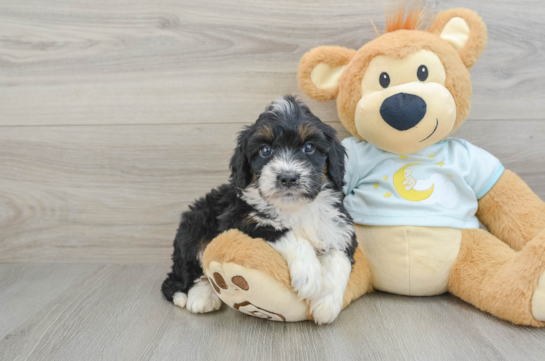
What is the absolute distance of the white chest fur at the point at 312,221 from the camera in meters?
1.44

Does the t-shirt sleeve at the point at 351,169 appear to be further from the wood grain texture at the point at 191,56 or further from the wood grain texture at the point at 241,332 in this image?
the wood grain texture at the point at 241,332

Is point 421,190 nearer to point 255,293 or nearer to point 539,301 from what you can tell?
point 539,301

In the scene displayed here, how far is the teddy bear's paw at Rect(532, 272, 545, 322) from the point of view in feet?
4.31

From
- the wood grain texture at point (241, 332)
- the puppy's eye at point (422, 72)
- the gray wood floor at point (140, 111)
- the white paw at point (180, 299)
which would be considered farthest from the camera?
the gray wood floor at point (140, 111)

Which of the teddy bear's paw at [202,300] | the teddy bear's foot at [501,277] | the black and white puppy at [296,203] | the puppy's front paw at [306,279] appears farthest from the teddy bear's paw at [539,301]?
the teddy bear's paw at [202,300]

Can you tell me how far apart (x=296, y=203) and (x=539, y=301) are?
857mm

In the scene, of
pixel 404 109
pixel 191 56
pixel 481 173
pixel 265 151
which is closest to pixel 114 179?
pixel 191 56

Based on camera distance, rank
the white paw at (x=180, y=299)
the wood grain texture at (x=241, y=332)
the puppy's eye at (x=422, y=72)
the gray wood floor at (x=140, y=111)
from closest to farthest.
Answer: the wood grain texture at (x=241, y=332), the puppy's eye at (x=422, y=72), the white paw at (x=180, y=299), the gray wood floor at (x=140, y=111)

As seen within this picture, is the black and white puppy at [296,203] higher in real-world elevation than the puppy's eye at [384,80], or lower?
lower

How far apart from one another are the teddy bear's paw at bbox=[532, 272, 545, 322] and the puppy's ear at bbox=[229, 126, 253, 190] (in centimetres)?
103

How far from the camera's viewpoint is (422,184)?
162cm

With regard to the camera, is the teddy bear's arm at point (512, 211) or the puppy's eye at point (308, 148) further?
the teddy bear's arm at point (512, 211)

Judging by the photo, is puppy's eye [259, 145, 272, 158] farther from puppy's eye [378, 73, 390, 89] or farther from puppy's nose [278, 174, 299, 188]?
puppy's eye [378, 73, 390, 89]

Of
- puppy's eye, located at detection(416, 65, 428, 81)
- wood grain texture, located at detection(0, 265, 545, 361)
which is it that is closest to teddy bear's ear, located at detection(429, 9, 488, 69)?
puppy's eye, located at detection(416, 65, 428, 81)
